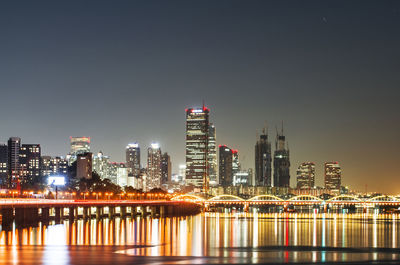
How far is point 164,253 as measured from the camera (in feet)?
261

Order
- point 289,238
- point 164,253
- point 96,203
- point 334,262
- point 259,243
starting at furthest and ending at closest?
point 96,203
point 289,238
point 259,243
point 164,253
point 334,262

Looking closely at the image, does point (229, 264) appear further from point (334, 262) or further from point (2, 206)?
point (2, 206)

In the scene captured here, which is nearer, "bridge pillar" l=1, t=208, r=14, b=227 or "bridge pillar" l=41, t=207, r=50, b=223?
"bridge pillar" l=1, t=208, r=14, b=227

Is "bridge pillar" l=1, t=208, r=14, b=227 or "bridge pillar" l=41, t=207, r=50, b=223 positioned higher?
"bridge pillar" l=1, t=208, r=14, b=227

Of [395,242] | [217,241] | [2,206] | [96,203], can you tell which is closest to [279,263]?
A: [217,241]

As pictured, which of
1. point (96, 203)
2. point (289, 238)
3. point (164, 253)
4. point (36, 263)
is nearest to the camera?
point (36, 263)

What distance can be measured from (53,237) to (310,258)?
140 ft

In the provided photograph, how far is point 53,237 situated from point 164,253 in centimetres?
2941

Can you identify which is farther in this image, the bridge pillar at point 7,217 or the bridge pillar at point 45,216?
the bridge pillar at point 45,216

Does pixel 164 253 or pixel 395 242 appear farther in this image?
pixel 395 242

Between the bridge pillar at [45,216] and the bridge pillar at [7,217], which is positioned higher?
the bridge pillar at [7,217]

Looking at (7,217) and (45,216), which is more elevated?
(7,217)

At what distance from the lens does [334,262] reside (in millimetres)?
72938

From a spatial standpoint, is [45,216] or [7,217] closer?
[7,217]
